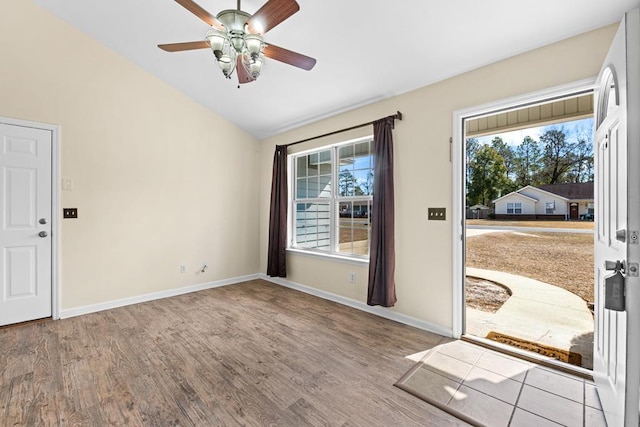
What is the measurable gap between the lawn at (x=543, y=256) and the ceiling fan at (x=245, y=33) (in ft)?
15.2

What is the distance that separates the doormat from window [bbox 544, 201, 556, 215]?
7.83 feet

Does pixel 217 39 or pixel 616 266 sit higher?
pixel 217 39

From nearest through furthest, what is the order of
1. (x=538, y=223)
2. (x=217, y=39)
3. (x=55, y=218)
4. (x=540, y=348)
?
(x=217, y=39) < (x=540, y=348) < (x=55, y=218) < (x=538, y=223)

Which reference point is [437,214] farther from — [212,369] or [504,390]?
[212,369]

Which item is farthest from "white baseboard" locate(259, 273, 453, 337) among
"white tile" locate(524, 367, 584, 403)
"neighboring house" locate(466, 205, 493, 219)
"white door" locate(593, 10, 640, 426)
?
"neighboring house" locate(466, 205, 493, 219)

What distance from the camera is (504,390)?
1895mm

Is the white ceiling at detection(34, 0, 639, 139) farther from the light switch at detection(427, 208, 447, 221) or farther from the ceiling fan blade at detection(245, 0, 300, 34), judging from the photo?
the light switch at detection(427, 208, 447, 221)

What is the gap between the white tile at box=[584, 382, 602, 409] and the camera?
68.8 inches

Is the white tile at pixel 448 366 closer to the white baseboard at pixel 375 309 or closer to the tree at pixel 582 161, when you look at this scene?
the white baseboard at pixel 375 309

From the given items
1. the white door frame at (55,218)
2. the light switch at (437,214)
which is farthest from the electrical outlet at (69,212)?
the light switch at (437,214)

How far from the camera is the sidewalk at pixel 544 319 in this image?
260 centimetres

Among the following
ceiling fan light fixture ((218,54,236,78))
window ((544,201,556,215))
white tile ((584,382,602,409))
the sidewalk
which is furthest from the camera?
window ((544,201,556,215))

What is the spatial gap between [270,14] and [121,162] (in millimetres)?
2946

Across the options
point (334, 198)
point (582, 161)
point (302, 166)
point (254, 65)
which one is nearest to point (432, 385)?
point (334, 198)
